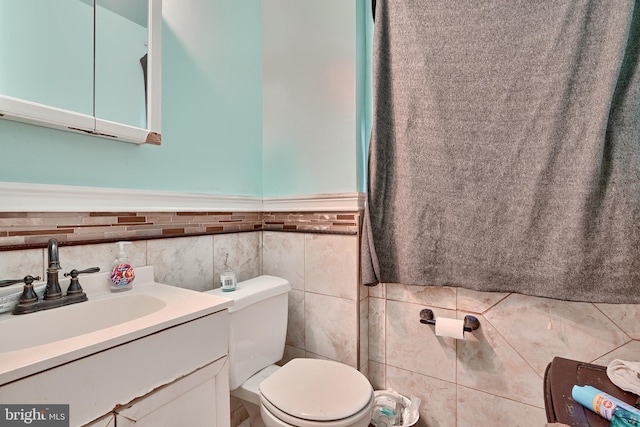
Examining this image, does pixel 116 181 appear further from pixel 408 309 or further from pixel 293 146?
pixel 408 309

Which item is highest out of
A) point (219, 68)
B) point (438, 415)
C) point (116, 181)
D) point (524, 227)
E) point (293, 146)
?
point (219, 68)

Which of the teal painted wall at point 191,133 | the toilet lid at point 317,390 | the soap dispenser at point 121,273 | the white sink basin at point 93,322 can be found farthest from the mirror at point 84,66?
the toilet lid at point 317,390

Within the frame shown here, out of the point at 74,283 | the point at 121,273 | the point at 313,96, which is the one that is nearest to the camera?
the point at 74,283

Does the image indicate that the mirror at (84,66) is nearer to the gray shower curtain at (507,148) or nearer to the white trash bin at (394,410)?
the gray shower curtain at (507,148)

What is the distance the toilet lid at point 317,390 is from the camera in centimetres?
93

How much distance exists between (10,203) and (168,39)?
0.84m

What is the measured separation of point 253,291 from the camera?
121 cm

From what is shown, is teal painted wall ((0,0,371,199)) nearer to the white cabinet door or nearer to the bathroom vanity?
the bathroom vanity

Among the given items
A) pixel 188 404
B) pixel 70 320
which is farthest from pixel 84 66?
pixel 188 404

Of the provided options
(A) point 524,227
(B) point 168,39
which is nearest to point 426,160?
(A) point 524,227

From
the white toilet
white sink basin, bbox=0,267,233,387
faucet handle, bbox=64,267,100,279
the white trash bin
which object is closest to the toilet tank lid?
the white toilet

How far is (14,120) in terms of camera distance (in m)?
0.83

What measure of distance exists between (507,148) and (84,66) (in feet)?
4.95

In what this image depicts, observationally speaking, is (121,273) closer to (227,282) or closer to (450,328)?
(227,282)
